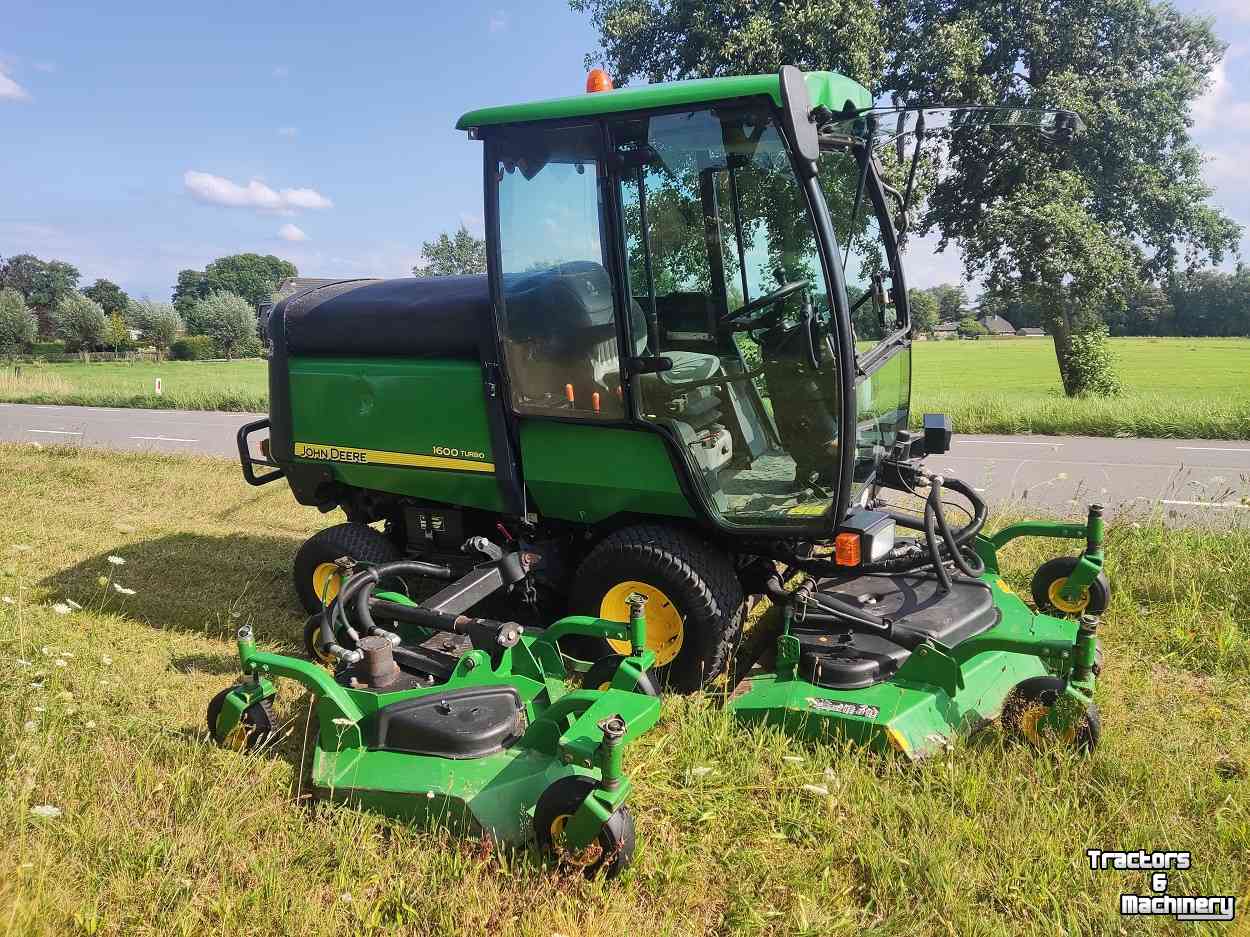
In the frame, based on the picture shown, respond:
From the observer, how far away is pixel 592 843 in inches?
90.7

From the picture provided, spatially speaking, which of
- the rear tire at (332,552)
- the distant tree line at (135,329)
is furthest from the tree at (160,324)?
the rear tire at (332,552)

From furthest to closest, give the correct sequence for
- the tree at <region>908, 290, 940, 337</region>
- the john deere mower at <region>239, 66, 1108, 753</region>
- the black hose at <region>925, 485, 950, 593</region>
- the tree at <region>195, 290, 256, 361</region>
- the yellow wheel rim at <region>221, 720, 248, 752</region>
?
the tree at <region>195, 290, 256, 361</region> < the tree at <region>908, 290, 940, 337</region> < the black hose at <region>925, 485, 950, 593</region> < the john deere mower at <region>239, 66, 1108, 753</region> < the yellow wheel rim at <region>221, 720, 248, 752</region>

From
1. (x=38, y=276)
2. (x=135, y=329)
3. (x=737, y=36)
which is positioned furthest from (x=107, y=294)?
(x=737, y=36)

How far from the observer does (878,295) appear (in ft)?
12.9

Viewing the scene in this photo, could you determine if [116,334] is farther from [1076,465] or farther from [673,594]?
[673,594]

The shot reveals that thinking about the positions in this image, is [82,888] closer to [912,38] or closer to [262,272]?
[912,38]

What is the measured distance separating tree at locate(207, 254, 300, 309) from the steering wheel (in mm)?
107722

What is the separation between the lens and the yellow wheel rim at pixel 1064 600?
4020 millimetres

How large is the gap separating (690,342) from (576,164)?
90 centimetres

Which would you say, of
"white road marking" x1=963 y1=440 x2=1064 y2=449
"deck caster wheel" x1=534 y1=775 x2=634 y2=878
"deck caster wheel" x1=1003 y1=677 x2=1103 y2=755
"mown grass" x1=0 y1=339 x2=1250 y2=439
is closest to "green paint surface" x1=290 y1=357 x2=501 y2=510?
"deck caster wheel" x1=534 y1=775 x2=634 y2=878

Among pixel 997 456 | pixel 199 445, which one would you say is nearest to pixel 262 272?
pixel 199 445

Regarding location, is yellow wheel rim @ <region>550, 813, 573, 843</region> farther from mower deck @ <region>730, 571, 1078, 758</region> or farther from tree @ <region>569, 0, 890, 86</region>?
tree @ <region>569, 0, 890, 86</region>

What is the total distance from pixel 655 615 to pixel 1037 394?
16.8m

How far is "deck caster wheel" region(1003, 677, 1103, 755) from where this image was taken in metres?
2.76
